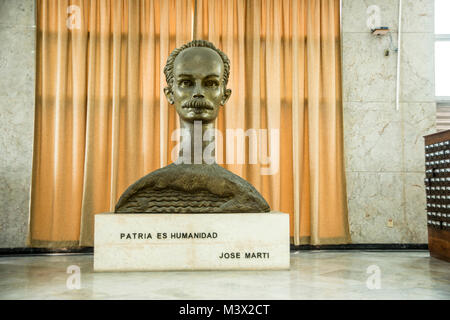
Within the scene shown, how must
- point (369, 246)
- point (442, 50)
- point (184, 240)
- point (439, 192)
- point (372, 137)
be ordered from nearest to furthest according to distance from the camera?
point (184, 240), point (439, 192), point (369, 246), point (372, 137), point (442, 50)

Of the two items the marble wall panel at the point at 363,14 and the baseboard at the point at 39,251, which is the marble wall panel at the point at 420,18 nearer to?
the marble wall panel at the point at 363,14

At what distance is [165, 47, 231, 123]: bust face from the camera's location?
11.8 ft

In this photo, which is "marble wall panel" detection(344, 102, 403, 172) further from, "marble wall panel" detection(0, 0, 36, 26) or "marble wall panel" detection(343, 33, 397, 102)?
"marble wall panel" detection(0, 0, 36, 26)

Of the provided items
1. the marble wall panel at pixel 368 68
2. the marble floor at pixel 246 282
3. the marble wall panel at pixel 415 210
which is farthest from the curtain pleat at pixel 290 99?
the marble floor at pixel 246 282

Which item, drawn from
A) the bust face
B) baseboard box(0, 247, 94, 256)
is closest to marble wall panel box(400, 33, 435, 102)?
the bust face

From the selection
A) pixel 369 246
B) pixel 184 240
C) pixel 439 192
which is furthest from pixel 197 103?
pixel 369 246

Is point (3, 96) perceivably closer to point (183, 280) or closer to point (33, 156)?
point (33, 156)

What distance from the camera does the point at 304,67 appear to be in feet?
18.5

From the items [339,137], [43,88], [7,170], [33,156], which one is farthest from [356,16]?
[7,170]

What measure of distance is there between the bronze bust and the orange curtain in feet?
5.71

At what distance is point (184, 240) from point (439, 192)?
281cm

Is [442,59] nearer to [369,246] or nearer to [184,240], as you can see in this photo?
[369,246]

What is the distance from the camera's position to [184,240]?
11.5 feet

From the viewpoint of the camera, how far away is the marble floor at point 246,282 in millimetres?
2709
